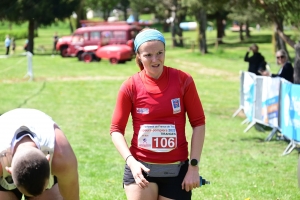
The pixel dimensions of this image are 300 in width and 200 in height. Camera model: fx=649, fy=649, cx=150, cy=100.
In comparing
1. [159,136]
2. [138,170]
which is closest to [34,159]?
[138,170]

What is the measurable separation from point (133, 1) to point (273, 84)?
54317mm

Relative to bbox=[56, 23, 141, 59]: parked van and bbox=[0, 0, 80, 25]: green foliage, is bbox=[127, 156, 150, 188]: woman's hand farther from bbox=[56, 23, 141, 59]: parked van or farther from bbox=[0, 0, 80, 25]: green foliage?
bbox=[0, 0, 80, 25]: green foliage

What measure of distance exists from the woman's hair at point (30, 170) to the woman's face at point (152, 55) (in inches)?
46.7

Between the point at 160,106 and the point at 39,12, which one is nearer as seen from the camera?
the point at 160,106

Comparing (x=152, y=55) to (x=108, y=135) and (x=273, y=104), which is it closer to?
(x=273, y=104)

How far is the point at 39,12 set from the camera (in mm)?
53125

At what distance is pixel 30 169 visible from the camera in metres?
3.81

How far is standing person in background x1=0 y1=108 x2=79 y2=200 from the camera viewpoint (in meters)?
3.84

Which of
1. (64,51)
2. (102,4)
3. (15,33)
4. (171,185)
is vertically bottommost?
(15,33)

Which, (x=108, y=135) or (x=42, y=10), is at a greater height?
(x=108, y=135)

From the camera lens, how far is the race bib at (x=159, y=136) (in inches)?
186

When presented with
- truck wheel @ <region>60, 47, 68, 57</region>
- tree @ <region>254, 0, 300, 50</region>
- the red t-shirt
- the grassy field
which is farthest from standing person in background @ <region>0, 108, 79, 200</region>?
truck wheel @ <region>60, 47, 68, 57</region>

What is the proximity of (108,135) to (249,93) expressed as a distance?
3.74 metres

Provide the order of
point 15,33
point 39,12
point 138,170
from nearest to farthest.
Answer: point 138,170 < point 39,12 < point 15,33
